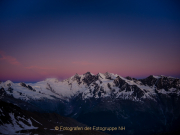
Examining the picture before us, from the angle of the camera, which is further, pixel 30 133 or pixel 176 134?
pixel 176 134

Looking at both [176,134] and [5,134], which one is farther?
[176,134]

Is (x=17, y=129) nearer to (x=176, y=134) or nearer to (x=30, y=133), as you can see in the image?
(x=30, y=133)

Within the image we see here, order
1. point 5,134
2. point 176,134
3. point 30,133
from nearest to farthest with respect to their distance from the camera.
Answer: point 5,134
point 30,133
point 176,134

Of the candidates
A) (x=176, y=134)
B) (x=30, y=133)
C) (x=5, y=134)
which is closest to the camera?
(x=5, y=134)

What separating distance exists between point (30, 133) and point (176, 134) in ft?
536

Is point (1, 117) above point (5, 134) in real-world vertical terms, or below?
above

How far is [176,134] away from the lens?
19962 centimetres

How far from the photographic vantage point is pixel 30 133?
186 meters

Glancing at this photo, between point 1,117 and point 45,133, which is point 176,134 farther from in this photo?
point 1,117

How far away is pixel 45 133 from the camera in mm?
197625

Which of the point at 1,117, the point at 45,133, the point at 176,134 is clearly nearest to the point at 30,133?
the point at 45,133

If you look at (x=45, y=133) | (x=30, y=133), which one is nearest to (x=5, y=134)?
(x=30, y=133)

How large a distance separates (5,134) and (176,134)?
183929 millimetres

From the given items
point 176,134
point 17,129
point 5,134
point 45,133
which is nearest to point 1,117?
point 17,129
